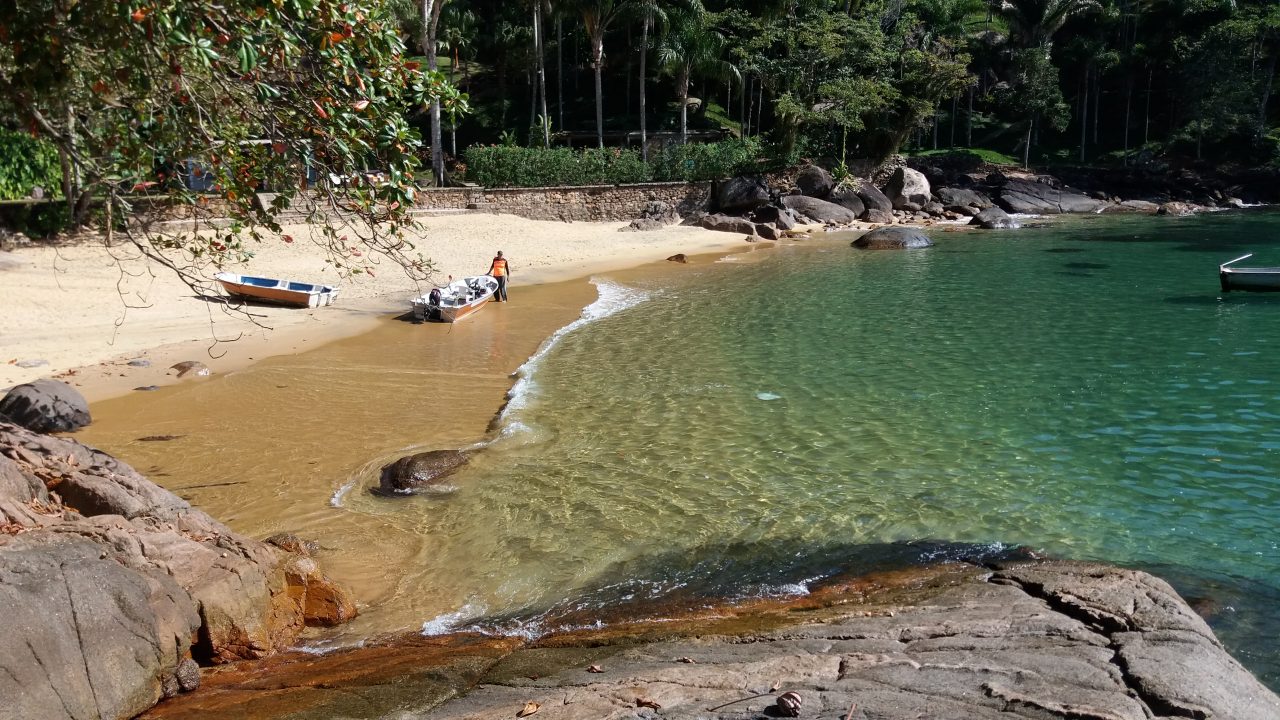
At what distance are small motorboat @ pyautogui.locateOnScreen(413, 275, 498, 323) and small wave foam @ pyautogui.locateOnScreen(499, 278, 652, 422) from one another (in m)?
2.55

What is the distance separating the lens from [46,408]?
490 inches

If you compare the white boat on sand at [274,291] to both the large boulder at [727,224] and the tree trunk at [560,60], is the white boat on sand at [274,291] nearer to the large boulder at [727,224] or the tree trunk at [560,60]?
the large boulder at [727,224]

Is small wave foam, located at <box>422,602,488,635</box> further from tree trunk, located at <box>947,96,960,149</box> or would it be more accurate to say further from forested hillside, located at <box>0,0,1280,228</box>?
tree trunk, located at <box>947,96,960,149</box>

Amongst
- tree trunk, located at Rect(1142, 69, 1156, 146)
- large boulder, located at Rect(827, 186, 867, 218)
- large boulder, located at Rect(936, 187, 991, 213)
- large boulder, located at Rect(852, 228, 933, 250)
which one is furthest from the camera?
tree trunk, located at Rect(1142, 69, 1156, 146)

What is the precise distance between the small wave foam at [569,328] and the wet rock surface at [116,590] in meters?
5.63

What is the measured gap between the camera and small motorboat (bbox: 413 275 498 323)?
21.3 meters

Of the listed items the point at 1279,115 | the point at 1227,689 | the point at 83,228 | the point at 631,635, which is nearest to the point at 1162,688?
the point at 1227,689

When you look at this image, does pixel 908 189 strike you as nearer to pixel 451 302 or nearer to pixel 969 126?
pixel 969 126

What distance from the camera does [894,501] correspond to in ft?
33.6

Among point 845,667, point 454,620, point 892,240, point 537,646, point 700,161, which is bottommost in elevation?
point 454,620

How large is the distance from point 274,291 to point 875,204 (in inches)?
1312

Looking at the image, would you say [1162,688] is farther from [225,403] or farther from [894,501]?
[225,403]

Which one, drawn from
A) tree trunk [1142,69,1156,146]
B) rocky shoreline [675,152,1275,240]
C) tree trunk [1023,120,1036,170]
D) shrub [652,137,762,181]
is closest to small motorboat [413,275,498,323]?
rocky shoreline [675,152,1275,240]

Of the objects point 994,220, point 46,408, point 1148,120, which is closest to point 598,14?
point 994,220
